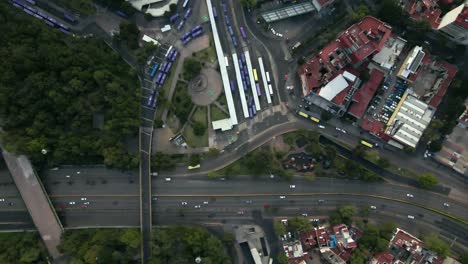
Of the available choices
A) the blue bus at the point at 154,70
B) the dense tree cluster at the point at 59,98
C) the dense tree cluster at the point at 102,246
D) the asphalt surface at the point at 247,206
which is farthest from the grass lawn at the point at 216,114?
the dense tree cluster at the point at 102,246

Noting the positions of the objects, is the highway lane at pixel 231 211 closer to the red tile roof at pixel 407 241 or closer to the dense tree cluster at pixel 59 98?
the red tile roof at pixel 407 241

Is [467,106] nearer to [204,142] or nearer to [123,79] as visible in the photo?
[204,142]

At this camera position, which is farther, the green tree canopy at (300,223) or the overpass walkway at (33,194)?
the green tree canopy at (300,223)

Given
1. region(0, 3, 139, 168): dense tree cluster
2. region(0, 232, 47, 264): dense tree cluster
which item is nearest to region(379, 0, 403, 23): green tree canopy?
region(0, 3, 139, 168): dense tree cluster

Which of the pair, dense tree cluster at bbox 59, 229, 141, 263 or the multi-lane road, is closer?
dense tree cluster at bbox 59, 229, 141, 263

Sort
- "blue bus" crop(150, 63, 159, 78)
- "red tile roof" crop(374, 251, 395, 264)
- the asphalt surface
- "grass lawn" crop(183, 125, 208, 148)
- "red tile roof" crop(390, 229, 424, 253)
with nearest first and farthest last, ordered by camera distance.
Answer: "red tile roof" crop(374, 251, 395, 264) < "red tile roof" crop(390, 229, 424, 253) < the asphalt surface < "blue bus" crop(150, 63, 159, 78) < "grass lawn" crop(183, 125, 208, 148)

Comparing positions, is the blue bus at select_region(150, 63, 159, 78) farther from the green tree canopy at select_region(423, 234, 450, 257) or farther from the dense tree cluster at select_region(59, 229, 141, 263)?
the green tree canopy at select_region(423, 234, 450, 257)
